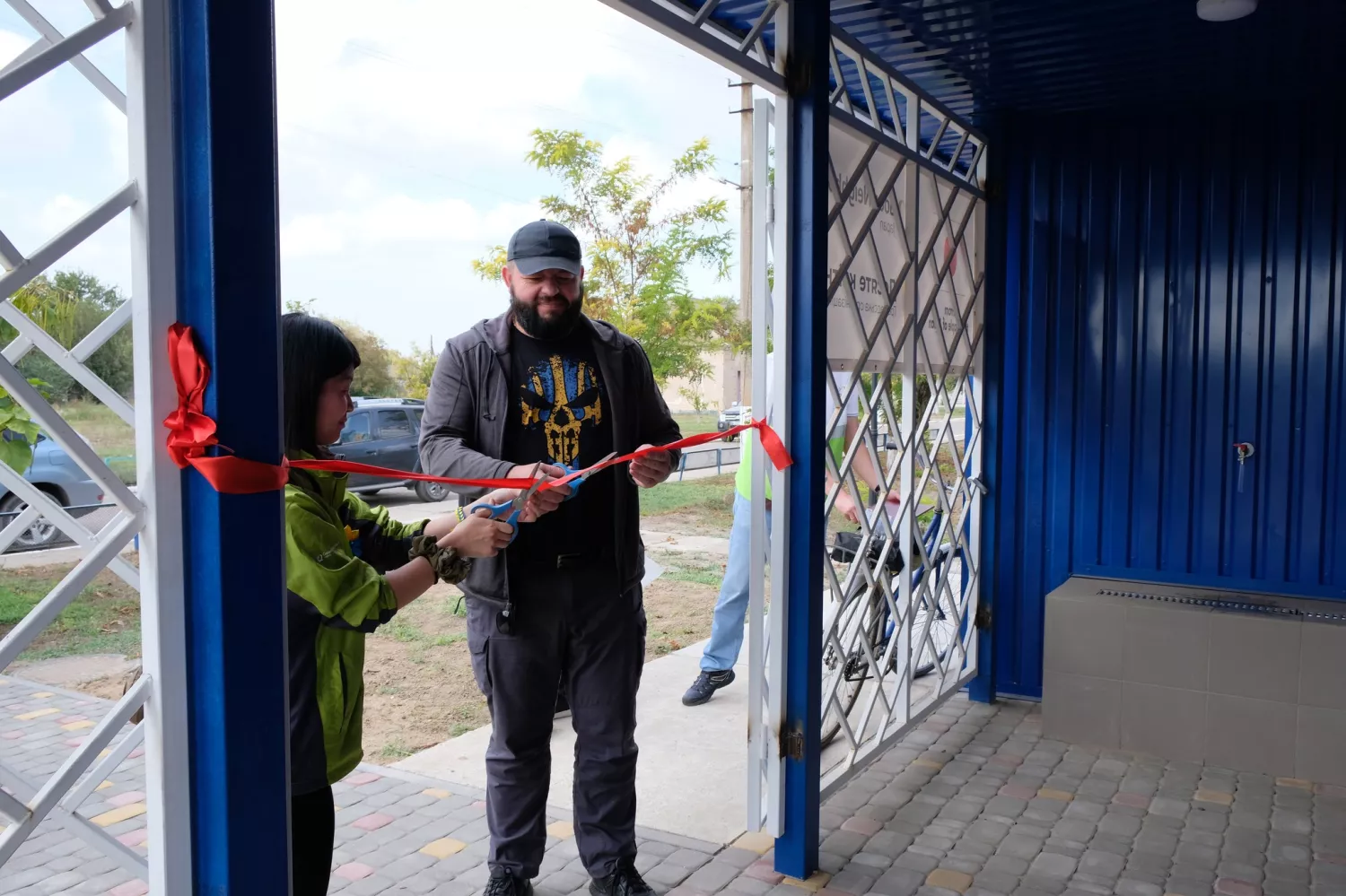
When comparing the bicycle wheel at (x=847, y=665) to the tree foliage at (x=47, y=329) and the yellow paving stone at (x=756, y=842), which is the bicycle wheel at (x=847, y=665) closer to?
the yellow paving stone at (x=756, y=842)

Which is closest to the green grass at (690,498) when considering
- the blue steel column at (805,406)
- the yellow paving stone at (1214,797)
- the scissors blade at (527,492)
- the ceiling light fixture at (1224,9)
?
the yellow paving stone at (1214,797)

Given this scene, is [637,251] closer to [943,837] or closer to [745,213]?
[745,213]

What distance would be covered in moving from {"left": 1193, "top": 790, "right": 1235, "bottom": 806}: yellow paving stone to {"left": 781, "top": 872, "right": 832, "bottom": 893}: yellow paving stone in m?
1.64

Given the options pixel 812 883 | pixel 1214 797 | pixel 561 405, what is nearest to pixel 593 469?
pixel 561 405

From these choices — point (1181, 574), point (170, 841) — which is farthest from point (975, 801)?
point (170, 841)

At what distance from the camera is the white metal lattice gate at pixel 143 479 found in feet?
4.33

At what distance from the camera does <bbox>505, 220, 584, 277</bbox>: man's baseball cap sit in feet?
9.18

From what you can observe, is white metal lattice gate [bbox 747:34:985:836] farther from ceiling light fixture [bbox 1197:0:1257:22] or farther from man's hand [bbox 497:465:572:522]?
ceiling light fixture [bbox 1197:0:1257:22]

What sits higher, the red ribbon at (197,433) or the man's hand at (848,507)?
the red ribbon at (197,433)

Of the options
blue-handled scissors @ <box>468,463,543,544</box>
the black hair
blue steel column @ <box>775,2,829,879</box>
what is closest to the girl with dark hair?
the black hair

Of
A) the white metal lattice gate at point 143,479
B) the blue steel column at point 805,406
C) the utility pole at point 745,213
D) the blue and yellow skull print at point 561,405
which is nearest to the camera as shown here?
the white metal lattice gate at point 143,479

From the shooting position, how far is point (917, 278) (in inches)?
166

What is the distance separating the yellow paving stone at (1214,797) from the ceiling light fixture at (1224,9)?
2836mm

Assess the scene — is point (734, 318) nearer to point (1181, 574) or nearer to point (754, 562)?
point (1181, 574)
